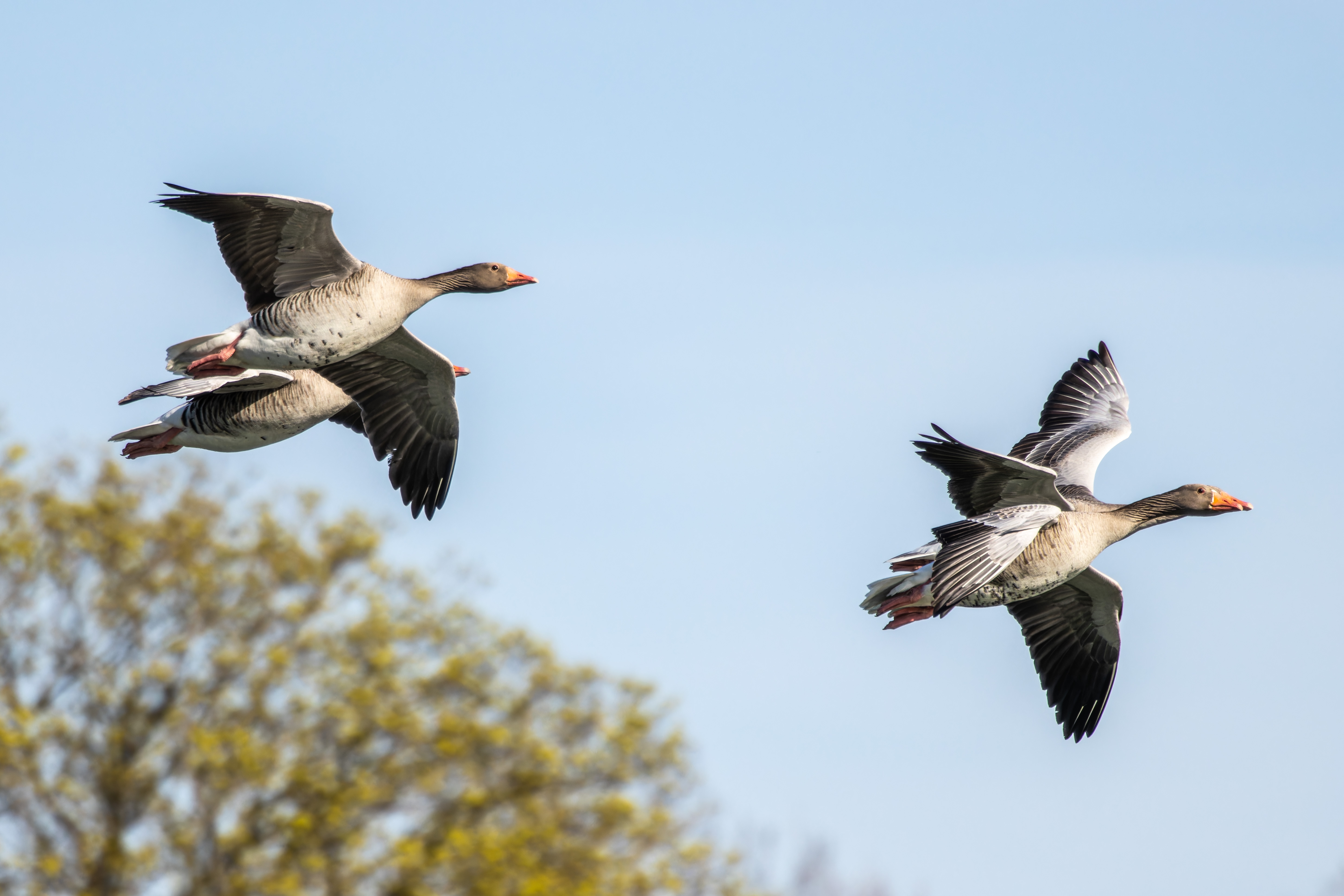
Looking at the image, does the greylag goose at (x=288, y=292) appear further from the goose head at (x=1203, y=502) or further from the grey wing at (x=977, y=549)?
Result: the goose head at (x=1203, y=502)

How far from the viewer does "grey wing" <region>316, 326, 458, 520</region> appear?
14.5 metres

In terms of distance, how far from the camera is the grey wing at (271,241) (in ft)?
40.0

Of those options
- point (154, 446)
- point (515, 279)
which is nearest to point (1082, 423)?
point (515, 279)

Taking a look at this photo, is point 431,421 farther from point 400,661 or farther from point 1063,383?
point 400,661

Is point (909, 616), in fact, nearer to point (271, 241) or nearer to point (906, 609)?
point (906, 609)

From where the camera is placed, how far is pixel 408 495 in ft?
47.9

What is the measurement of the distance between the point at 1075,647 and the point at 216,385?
7.89m

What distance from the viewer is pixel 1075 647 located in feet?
46.5

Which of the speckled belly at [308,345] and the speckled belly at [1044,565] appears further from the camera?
the speckled belly at [308,345]

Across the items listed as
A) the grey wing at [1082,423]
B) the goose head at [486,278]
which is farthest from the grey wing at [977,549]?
the goose head at [486,278]

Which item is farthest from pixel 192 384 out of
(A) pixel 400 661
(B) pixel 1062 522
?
(A) pixel 400 661

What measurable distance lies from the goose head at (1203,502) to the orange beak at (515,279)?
5837 mm

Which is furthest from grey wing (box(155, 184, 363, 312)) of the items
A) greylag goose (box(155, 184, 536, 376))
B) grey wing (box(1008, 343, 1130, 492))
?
grey wing (box(1008, 343, 1130, 492))

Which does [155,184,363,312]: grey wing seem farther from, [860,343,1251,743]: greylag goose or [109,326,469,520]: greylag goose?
[860,343,1251,743]: greylag goose
